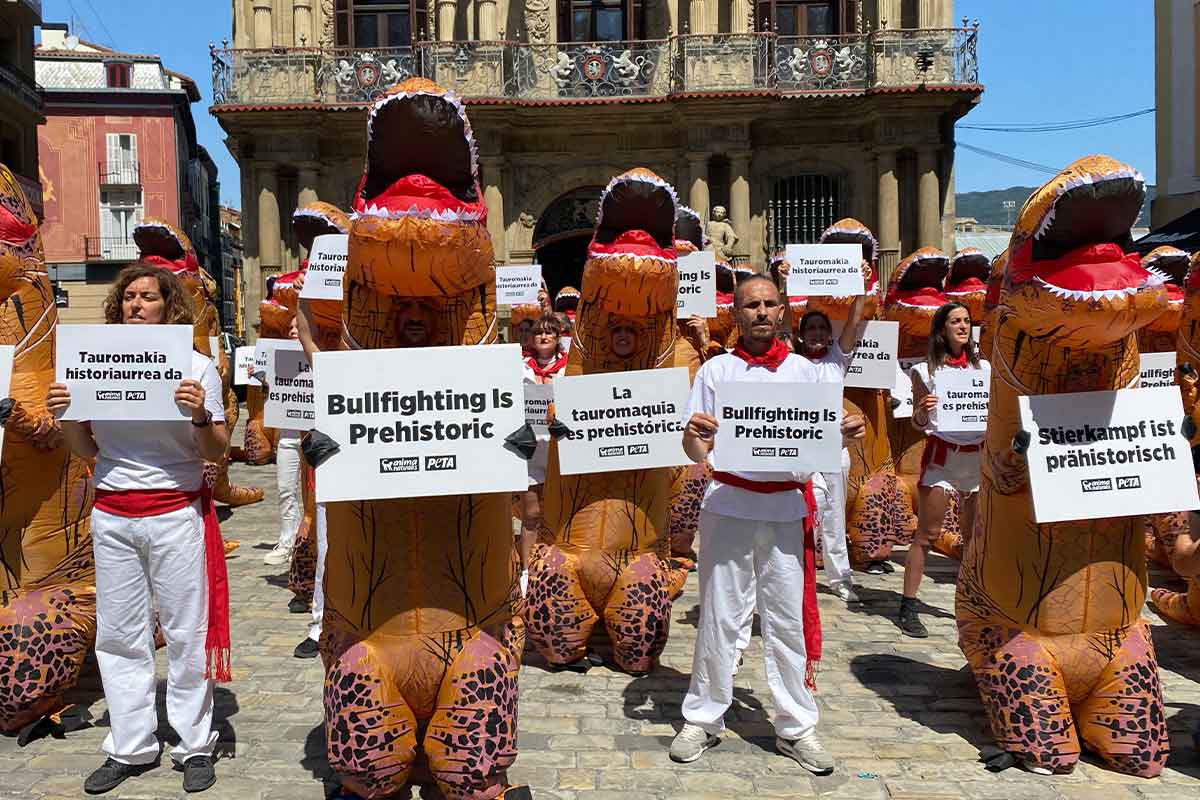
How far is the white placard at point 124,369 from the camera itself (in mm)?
3607

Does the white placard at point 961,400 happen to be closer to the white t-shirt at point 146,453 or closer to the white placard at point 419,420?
the white placard at point 419,420

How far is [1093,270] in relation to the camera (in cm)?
360

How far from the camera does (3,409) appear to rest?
392cm

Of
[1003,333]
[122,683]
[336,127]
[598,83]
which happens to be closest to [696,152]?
[598,83]

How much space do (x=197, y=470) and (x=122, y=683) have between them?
893 millimetres

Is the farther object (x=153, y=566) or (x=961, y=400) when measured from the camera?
(x=961, y=400)

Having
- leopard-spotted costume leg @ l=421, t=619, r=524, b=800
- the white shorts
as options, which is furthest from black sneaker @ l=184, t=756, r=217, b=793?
the white shorts

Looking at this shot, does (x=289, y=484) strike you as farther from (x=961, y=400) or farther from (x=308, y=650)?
(x=961, y=400)

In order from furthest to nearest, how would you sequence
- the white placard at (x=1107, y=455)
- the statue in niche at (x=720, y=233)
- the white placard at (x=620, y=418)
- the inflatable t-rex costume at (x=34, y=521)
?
the statue in niche at (x=720, y=233)
the white placard at (x=620, y=418)
the inflatable t-rex costume at (x=34, y=521)
the white placard at (x=1107, y=455)

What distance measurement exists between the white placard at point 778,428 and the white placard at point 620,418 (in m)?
0.87

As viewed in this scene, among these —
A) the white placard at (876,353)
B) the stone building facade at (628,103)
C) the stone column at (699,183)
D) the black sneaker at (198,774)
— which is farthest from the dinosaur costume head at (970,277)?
the stone building facade at (628,103)

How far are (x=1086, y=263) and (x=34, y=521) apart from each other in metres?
4.75

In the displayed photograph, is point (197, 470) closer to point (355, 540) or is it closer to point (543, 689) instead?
point (355, 540)

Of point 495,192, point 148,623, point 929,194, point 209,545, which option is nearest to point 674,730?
point 209,545
